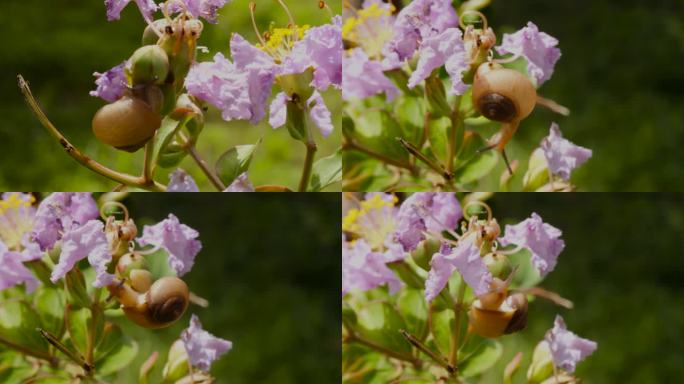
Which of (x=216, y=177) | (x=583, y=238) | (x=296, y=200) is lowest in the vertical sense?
(x=583, y=238)

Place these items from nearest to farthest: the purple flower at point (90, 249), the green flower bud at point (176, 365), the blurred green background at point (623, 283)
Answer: the purple flower at point (90, 249) → the green flower bud at point (176, 365) → the blurred green background at point (623, 283)

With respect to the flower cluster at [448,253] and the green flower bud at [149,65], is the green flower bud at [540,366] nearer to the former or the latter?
the flower cluster at [448,253]

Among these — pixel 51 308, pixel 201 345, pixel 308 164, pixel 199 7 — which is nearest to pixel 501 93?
pixel 308 164

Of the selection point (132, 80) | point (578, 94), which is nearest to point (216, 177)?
point (132, 80)

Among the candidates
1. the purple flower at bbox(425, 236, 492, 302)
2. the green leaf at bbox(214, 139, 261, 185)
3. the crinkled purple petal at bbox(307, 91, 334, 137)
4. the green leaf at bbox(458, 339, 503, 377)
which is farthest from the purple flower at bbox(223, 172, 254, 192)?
the green leaf at bbox(458, 339, 503, 377)

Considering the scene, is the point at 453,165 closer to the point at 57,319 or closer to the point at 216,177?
the point at 216,177

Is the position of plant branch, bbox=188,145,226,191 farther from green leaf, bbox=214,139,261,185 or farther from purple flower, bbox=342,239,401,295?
purple flower, bbox=342,239,401,295

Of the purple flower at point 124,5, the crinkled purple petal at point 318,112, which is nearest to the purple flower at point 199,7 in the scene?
the purple flower at point 124,5
